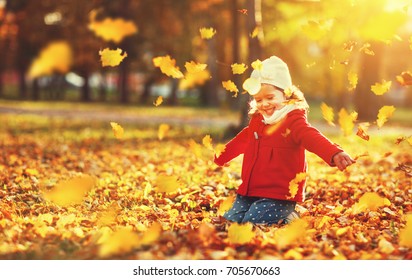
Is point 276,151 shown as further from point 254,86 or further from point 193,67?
point 193,67

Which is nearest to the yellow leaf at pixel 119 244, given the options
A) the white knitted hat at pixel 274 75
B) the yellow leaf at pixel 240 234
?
the yellow leaf at pixel 240 234

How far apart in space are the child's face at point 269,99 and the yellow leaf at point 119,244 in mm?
1469

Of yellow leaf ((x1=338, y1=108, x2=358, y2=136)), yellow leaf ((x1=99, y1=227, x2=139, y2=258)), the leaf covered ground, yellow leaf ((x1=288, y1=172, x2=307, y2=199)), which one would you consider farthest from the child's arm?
yellow leaf ((x1=99, y1=227, x2=139, y2=258))

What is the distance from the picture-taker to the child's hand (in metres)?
4.15

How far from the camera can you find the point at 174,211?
5.05m

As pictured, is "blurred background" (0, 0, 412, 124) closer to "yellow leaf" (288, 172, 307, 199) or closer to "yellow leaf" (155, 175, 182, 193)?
"yellow leaf" (288, 172, 307, 199)

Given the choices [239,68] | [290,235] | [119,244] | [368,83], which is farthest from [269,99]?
[368,83]

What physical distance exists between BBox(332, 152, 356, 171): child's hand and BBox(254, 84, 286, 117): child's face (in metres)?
0.67

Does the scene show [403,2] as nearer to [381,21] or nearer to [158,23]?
[381,21]

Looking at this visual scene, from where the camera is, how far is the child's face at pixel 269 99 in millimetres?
4699

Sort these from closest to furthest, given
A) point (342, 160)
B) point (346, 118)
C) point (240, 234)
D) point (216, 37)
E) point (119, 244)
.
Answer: point (119, 244)
point (240, 234)
point (342, 160)
point (346, 118)
point (216, 37)

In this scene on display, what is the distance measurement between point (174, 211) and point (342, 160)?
4.95 feet

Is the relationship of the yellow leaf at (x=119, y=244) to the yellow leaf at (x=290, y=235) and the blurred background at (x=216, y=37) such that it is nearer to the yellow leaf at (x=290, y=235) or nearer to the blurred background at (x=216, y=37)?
the yellow leaf at (x=290, y=235)
